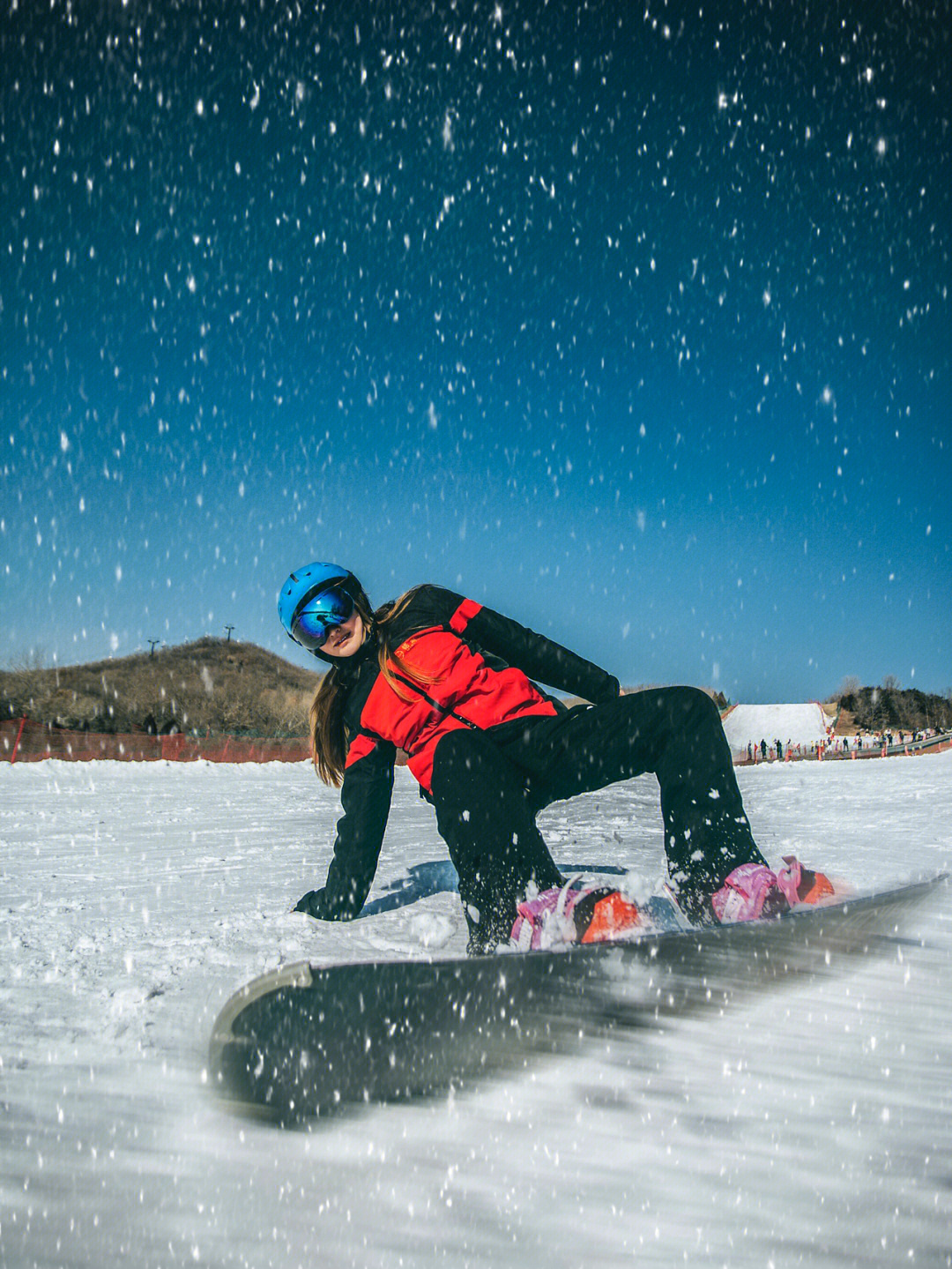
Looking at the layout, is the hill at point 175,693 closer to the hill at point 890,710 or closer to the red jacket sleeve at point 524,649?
the red jacket sleeve at point 524,649

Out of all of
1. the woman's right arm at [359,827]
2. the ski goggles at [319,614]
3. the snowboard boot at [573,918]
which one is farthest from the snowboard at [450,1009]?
the ski goggles at [319,614]

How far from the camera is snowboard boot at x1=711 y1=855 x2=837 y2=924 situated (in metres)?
1.96

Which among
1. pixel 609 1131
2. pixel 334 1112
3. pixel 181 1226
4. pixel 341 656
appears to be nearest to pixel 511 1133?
pixel 609 1131

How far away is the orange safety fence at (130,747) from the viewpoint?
1950cm

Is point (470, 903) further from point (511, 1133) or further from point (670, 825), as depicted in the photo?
point (511, 1133)

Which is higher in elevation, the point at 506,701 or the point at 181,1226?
the point at 506,701

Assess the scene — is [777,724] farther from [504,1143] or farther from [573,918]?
[504,1143]

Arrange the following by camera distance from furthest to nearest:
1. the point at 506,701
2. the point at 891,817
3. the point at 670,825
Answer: the point at 891,817
the point at 506,701
the point at 670,825

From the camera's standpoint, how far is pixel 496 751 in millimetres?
2232

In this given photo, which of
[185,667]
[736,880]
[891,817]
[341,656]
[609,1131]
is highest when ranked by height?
[185,667]

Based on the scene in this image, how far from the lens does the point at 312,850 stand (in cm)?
473

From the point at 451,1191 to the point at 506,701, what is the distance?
59.0 inches

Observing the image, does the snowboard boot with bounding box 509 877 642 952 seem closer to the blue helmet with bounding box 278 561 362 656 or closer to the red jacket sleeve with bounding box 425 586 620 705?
the red jacket sleeve with bounding box 425 586 620 705

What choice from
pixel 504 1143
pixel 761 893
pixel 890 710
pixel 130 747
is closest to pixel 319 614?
pixel 761 893
